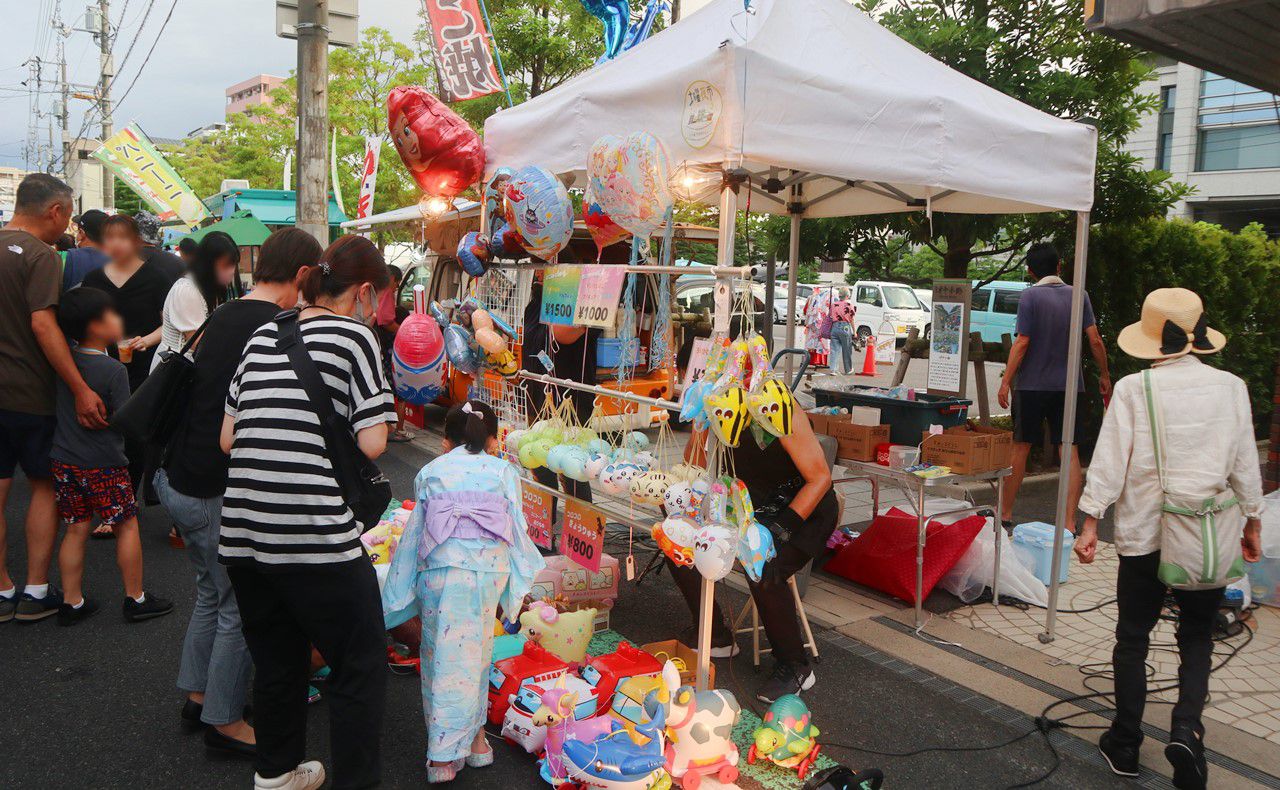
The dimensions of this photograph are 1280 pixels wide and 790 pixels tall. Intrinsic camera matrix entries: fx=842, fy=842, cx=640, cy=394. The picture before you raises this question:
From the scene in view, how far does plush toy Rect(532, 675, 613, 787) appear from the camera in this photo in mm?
2877

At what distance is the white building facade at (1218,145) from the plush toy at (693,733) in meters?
27.7

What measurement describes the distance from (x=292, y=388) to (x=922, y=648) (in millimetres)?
3313

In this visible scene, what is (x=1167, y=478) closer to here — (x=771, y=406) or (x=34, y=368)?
(x=771, y=406)

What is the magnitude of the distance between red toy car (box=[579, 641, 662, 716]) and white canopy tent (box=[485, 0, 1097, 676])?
28 cm

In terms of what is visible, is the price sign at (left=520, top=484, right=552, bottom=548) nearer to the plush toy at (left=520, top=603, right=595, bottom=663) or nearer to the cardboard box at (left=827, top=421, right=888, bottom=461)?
the plush toy at (left=520, top=603, right=595, bottom=663)

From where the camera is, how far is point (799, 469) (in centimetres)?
368

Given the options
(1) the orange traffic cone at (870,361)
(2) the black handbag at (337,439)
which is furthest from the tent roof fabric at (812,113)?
(1) the orange traffic cone at (870,361)

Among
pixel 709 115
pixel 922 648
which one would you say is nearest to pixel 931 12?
pixel 709 115

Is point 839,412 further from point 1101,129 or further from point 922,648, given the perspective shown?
point 1101,129

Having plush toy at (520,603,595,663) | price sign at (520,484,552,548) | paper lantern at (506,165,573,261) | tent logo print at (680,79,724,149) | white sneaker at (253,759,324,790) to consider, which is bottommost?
white sneaker at (253,759,324,790)

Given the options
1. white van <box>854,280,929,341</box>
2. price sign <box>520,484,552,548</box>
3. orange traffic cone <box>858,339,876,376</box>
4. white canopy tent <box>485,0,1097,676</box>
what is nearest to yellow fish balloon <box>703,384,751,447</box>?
white canopy tent <box>485,0,1097,676</box>

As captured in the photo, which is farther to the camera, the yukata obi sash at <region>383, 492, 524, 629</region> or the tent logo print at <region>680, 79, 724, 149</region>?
the tent logo print at <region>680, 79, 724, 149</region>

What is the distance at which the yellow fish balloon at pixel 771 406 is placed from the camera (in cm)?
314

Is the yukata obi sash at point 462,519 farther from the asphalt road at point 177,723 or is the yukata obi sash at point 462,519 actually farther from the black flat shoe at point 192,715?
the black flat shoe at point 192,715
